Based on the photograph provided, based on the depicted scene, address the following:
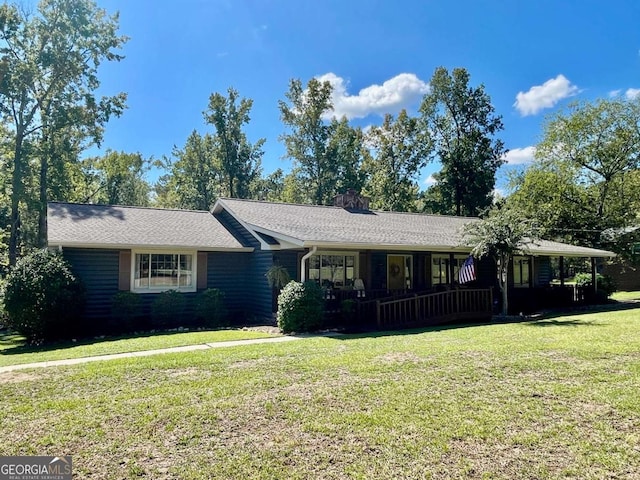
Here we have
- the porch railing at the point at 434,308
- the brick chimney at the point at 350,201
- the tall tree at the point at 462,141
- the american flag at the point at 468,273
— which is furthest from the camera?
the tall tree at the point at 462,141

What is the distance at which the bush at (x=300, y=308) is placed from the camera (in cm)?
1155

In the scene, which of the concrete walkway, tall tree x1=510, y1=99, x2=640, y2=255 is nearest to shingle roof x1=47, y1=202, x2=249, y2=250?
the concrete walkway

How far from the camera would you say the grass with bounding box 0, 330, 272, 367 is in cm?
898

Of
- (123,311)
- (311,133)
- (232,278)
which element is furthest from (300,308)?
(311,133)

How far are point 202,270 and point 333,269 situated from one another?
416 centimetres

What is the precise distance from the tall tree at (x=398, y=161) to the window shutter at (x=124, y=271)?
25.8 m

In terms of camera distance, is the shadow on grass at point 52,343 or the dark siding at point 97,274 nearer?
the shadow on grass at point 52,343

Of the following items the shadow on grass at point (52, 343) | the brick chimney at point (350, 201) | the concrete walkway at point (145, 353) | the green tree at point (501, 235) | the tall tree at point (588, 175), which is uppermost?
the tall tree at point (588, 175)

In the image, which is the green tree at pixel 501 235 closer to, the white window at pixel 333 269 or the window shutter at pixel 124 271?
the white window at pixel 333 269

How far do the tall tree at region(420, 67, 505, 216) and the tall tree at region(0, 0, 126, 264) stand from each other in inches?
903

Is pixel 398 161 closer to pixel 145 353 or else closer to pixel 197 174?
pixel 197 174

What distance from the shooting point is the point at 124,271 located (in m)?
13.2

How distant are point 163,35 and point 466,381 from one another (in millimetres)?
17973

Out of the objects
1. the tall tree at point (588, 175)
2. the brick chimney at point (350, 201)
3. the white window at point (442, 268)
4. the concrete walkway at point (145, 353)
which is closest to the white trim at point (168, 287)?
the concrete walkway at point (145, 353)
